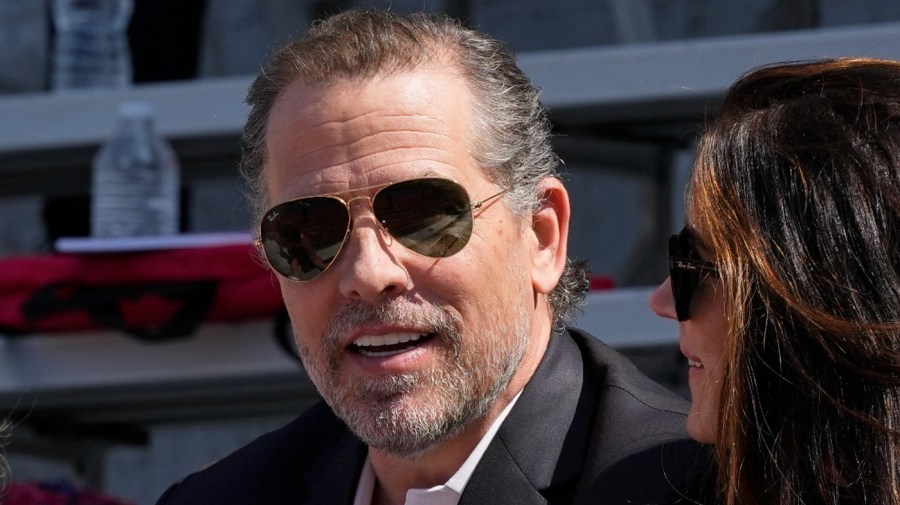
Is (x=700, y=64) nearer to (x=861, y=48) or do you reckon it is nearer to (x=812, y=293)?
(x=861, y=48)

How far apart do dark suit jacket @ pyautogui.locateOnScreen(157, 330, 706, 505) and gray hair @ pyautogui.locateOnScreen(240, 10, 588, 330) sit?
16 cm

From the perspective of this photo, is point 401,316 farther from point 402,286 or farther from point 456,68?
point 456,68

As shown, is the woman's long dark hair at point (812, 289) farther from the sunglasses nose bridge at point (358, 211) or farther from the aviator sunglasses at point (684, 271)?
the sunglasses nose bridge at point (358, 211)

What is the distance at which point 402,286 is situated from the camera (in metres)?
2.02

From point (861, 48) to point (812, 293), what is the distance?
6.07 feet

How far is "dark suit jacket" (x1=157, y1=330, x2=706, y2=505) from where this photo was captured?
77.0 inches

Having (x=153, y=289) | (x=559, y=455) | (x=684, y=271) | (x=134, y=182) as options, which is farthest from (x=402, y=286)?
(x=134, y=182)

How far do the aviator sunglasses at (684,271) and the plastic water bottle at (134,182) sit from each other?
2.01 m

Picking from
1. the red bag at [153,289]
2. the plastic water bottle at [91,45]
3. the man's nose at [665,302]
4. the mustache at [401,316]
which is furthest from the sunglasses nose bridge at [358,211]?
the plastic water bottle at [91,45]

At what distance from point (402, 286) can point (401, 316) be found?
1.7 inches

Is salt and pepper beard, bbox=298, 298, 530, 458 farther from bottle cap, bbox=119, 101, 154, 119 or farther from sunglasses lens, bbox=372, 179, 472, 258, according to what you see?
bottle cap, bbox=119, 101, 154, 119

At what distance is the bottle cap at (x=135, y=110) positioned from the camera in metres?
3.52

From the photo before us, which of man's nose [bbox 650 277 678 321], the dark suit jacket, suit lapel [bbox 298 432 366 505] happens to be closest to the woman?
man's nose [bbox 650 277 678 321]

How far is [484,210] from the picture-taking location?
212 cm
